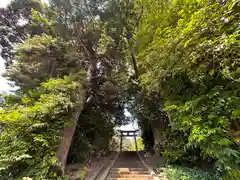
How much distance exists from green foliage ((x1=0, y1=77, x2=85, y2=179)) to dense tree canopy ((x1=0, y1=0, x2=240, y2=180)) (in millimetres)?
30

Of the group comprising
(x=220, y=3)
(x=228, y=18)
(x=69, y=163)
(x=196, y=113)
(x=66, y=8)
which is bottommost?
(x=69, y=163)

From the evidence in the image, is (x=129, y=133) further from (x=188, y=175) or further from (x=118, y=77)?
(x=188, y=175)

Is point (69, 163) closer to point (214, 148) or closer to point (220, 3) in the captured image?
point (214, 148)

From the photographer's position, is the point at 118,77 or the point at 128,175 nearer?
the point at 128,175

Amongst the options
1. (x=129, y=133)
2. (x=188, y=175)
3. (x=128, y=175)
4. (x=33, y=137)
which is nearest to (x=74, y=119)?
(x=33, y=137)

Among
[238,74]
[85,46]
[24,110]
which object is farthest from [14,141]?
[238,74]

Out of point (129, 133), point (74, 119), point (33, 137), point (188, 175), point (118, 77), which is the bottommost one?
point (188, 175)

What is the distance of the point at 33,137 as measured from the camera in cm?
468

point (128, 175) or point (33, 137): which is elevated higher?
point (33, 137)

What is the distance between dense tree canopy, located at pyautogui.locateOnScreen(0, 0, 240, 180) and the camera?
3342 millimetres

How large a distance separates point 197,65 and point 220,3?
1.51 m

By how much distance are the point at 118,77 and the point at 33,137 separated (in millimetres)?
5853

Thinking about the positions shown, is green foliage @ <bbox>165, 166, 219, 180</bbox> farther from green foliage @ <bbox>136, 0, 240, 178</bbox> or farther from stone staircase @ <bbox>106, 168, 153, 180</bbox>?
stone staircase @ <bbox>106, 168, 153, 180</bbox>

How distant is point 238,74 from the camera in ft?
10.4
